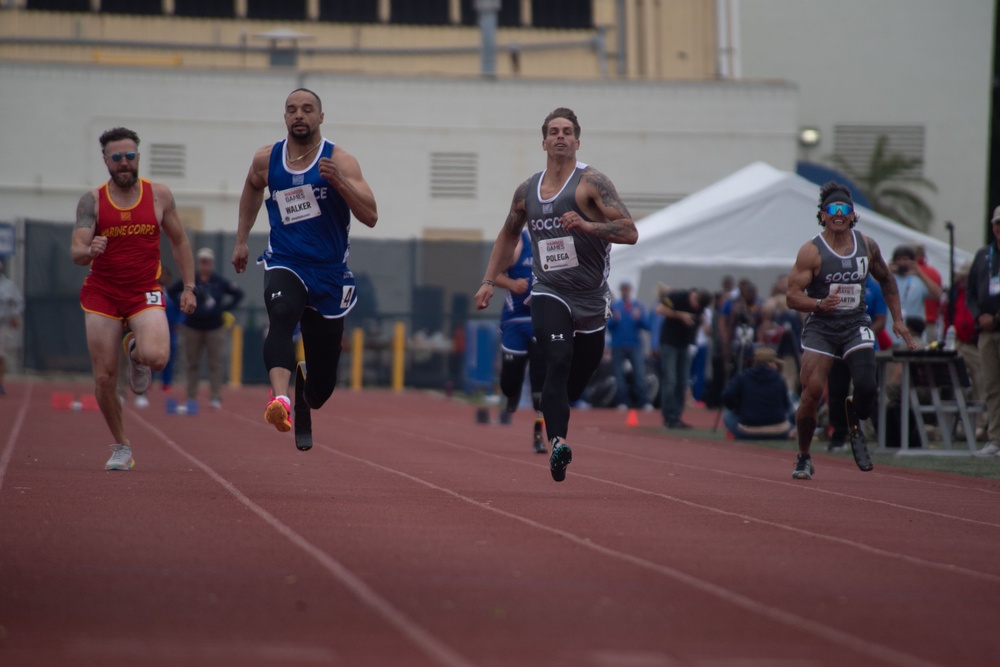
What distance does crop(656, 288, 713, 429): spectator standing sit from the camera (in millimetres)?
19219

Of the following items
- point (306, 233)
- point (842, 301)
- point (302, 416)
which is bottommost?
point (302, 416)

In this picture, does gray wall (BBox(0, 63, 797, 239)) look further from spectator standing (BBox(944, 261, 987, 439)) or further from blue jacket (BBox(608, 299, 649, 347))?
spectator standing (BBox(944, 261, 987, 439))

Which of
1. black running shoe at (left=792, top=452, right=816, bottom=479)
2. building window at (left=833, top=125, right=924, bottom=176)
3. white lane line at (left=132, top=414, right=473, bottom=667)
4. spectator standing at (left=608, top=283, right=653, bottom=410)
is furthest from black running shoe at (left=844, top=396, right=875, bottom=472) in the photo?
building window at (left=833, top=125, right=924, bottom=176)

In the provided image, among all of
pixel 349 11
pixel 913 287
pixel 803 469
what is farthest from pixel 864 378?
pixel 349 11

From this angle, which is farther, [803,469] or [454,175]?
[454,175]

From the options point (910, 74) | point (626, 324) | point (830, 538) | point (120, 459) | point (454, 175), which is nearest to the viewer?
point (830, 538)

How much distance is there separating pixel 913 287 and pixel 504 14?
28764 mm

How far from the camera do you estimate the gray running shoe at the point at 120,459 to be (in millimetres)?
10266

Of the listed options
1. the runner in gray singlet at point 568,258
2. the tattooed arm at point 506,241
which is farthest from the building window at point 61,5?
the runner in gray singlet at point 568,258

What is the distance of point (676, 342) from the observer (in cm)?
1947

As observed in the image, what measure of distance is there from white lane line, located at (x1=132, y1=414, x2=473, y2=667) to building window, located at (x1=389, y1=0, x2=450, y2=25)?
35.9m

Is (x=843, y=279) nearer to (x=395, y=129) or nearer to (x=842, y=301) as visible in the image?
(x=842, y=301)

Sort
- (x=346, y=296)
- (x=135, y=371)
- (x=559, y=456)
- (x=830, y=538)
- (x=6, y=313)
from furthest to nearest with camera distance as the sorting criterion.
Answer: (x=6, y=313) → (x=135, y=371) → (x=346, y=296) → (x=559, y=456) → (x=830, y=538)

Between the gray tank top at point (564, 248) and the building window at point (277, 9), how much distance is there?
115 ft
